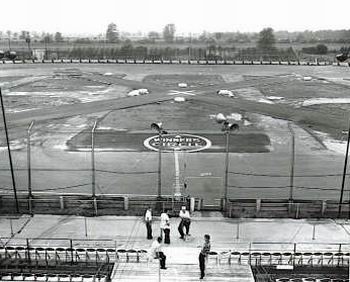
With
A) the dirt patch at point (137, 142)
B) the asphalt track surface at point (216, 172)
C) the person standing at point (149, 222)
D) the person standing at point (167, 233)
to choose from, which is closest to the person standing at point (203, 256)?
the person standing at point (167, 233)

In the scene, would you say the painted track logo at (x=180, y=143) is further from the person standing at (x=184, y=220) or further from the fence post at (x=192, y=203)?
the person standing at (x=184, y=220)

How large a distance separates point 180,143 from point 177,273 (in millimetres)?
20138

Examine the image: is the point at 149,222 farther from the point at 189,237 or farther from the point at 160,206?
the point at 160,206

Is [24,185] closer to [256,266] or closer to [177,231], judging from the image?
[177,231]

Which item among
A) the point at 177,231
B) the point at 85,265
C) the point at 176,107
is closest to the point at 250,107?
the point at 176,107

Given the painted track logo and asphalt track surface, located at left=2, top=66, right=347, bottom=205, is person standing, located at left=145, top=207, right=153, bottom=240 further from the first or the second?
the painted track logo

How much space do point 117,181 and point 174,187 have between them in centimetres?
356

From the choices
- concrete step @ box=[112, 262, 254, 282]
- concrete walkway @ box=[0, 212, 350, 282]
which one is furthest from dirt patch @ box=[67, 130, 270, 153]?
concrete step @ box=[112, 262, 254, 282]

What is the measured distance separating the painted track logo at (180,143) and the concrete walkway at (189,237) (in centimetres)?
1265

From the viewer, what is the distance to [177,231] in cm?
2144

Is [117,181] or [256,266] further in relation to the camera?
[117,181]

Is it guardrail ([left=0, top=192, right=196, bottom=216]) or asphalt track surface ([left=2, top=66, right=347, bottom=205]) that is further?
asphalt track surface ([left=2, top=66, right=347, bottom=205])

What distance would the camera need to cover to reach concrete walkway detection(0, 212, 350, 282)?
1819cm

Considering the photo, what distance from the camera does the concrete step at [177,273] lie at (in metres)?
17.2
